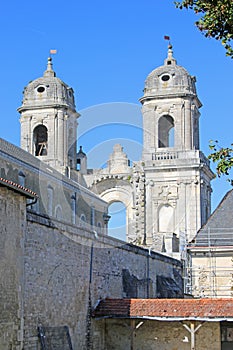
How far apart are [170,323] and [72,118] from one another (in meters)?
26.5

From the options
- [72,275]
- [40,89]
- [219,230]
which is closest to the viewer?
[72,275]

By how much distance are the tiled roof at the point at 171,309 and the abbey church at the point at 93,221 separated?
0.20ft

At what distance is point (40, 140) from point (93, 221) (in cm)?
606

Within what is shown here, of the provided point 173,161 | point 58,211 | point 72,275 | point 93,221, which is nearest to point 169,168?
point 173,161

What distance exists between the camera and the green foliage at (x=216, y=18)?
11.4 metres

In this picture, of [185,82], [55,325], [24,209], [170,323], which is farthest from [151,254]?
[185,82]

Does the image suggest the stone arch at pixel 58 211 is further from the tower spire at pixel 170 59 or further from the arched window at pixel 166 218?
the tower spire at pixel 170 59

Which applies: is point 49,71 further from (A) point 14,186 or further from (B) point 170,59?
(A) point 14,186

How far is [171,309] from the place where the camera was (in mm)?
18719

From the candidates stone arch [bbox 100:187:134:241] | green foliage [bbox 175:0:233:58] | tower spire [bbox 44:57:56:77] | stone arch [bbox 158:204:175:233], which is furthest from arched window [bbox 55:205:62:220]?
green foliage [bbox 175:0:233:58]

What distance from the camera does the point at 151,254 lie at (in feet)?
86.7

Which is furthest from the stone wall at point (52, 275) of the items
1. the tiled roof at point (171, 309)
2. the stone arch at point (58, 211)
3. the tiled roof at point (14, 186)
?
the stone arch at point (58, 211)

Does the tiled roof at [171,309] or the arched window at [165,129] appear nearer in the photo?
the tiled roof at [171,309]

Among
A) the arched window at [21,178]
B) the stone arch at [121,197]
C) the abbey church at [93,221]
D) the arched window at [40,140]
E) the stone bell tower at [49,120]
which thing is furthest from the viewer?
the stone arch at [121,197]
